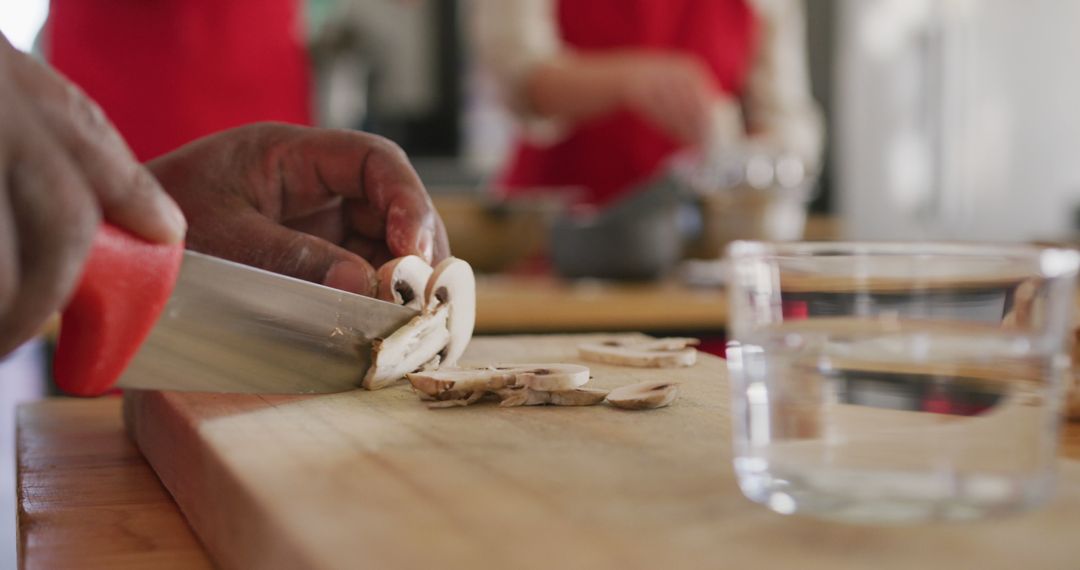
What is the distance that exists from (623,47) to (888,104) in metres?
2.83

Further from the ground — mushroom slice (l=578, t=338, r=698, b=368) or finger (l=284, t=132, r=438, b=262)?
finger (l=284, t=132, r=438, b=262)

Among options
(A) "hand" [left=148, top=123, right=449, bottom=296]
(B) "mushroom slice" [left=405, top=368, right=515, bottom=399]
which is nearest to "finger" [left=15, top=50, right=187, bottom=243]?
(B) "mushroom slice" [left=405, top=368, right=515, bottom=399]

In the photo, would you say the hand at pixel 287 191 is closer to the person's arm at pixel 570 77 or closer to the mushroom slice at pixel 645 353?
the mushroom slice at pixel 645 353

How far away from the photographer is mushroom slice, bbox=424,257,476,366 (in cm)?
84

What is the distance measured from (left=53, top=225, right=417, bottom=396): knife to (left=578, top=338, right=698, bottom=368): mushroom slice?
193 millimetres

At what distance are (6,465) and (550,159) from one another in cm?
240

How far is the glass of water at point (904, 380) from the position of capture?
461 mm

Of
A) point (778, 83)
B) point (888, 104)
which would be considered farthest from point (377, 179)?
point (888, 104)

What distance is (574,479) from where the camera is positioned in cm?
54

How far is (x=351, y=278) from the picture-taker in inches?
33.0

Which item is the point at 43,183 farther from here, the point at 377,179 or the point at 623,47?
the point at 623,47

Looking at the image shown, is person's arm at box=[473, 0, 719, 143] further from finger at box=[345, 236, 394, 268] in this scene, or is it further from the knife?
the knife

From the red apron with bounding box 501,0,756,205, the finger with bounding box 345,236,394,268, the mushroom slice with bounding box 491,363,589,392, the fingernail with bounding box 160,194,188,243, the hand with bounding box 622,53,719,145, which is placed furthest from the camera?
the red apron with bounding box 501,0,756,205

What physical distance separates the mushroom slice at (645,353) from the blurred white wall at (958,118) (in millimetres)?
4040
